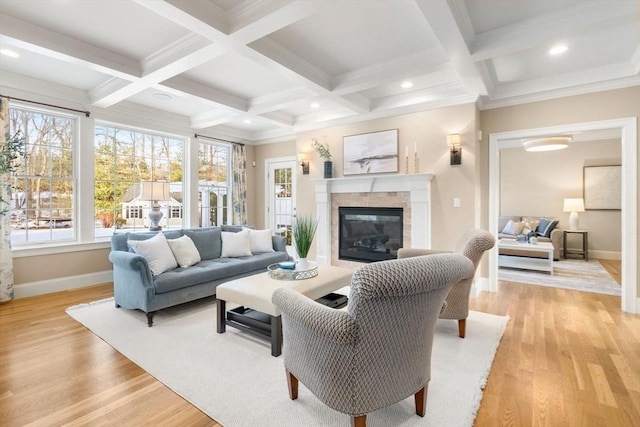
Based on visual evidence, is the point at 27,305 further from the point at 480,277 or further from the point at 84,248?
the point at 480,277

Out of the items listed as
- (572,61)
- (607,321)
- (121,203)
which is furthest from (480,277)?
(121,203)

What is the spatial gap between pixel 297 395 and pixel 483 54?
313cm

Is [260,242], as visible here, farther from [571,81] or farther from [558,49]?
[571,81]

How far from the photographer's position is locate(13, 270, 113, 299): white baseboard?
3.84m

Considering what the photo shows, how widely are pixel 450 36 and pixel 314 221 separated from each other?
3.58 metres

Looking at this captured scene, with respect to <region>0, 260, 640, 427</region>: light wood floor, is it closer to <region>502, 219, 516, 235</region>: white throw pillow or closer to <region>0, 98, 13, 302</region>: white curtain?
<region>0, 98, 13, 302</region>: white curtain

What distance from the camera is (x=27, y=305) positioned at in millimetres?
3547

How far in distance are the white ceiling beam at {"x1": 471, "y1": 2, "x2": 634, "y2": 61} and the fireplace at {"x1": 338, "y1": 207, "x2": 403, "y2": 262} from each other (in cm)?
235

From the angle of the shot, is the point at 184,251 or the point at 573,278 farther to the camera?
the point at 573,278

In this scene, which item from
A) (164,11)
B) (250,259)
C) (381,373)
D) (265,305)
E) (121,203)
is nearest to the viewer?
(381,373)

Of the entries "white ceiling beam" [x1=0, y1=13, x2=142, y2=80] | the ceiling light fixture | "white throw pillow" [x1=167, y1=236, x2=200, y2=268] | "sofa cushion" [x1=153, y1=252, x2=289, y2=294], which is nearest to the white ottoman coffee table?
"sofa cushion" [x1=153, y1=252, x2=289, y2=294]

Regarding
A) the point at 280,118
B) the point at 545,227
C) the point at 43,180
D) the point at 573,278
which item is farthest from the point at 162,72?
the point at 545,227

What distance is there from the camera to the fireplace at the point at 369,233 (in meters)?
4.68

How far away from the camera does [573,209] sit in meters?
6.48
